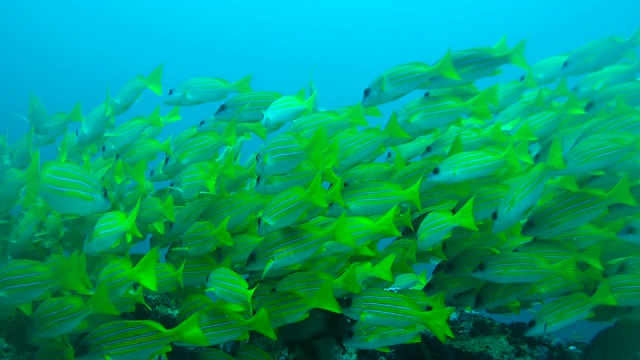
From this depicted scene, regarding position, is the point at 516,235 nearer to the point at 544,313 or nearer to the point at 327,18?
the point at 544,313

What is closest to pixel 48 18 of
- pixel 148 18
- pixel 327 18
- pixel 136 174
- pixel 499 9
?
pixel 148 18

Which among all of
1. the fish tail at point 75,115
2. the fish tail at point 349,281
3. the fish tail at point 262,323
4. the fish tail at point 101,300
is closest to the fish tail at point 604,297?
the fish tail at point 349,281

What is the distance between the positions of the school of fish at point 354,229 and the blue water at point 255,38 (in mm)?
76295

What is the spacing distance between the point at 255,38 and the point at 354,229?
99.1 m

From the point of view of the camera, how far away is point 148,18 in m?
93.7

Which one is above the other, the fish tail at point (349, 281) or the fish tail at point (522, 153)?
the fish tail at point (522, 153)

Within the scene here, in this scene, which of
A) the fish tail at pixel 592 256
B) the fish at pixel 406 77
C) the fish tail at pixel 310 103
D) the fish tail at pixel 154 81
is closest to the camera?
the fish tail at pixel 592 256

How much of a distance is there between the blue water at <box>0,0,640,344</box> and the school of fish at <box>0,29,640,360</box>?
76295 millimetres

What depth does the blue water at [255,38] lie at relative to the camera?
3248 inches

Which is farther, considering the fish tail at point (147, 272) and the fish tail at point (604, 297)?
the fish tail at point (604, 297)

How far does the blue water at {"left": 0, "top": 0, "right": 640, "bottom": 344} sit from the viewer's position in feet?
271

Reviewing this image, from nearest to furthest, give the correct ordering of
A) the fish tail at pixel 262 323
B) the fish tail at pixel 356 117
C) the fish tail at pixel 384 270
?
the fish tail at pixel 262 323, the fish tail at pixel 384 270, the fish tail at pixel 356 117

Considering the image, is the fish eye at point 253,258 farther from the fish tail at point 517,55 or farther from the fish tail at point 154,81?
the fish tail at point 154,81

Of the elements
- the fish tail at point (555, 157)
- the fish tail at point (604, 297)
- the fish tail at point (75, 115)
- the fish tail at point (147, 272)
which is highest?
the fish tail at point (555, 157)
